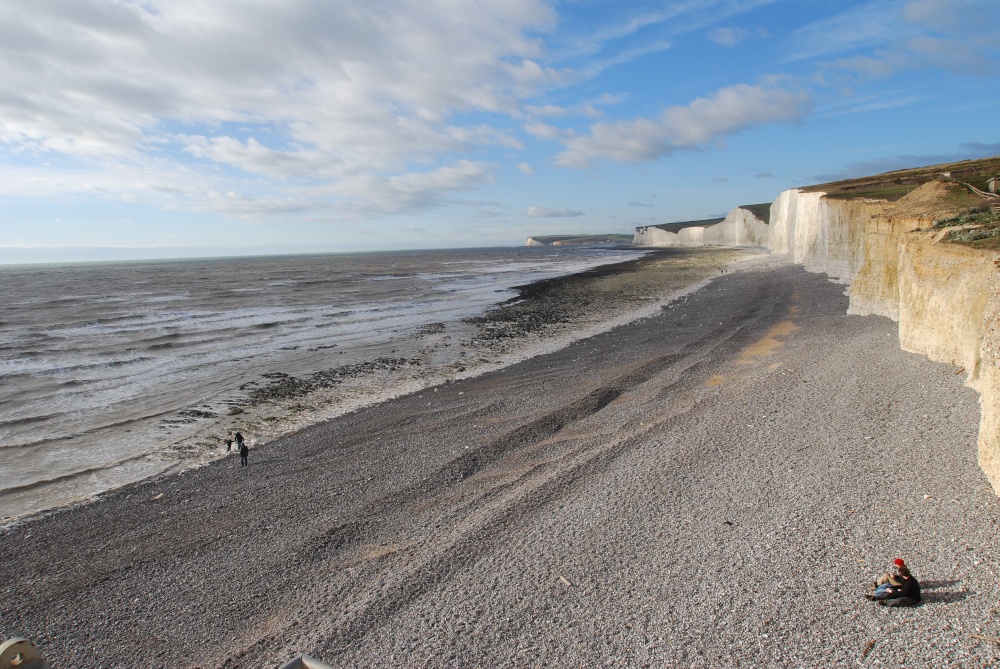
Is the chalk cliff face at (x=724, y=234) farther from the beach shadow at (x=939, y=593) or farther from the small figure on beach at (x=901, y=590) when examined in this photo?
the small figure on beach at (x=901, y=590)

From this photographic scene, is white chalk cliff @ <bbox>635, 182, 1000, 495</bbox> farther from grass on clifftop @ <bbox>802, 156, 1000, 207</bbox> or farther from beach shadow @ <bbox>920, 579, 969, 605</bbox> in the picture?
grass on clifftop @ <bbox>802, 156, 1000, 207</bbox>

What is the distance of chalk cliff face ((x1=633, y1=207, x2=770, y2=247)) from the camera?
313 ft

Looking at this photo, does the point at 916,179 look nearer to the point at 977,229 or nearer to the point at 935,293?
the point at 977,229

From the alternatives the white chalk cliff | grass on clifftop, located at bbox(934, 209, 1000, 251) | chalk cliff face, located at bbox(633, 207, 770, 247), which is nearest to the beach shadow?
the white chalk cliff

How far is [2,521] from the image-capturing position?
823 centimetres

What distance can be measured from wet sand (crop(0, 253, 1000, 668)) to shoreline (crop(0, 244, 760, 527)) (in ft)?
3.80

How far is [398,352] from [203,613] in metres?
14.8

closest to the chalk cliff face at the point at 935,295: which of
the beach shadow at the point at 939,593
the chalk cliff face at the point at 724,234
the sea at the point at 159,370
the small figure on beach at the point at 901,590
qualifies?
the beach shadow at the point at 939,593

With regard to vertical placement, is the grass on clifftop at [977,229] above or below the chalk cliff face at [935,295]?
above

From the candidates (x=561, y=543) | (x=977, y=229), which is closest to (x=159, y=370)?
(x=561, y=543)

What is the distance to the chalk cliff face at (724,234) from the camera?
95344 mm

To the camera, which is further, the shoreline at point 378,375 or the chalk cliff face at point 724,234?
the chalk cliff face at point 724,234

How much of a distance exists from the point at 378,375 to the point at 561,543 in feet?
37.2

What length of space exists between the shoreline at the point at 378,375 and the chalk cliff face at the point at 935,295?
9.82 metres
